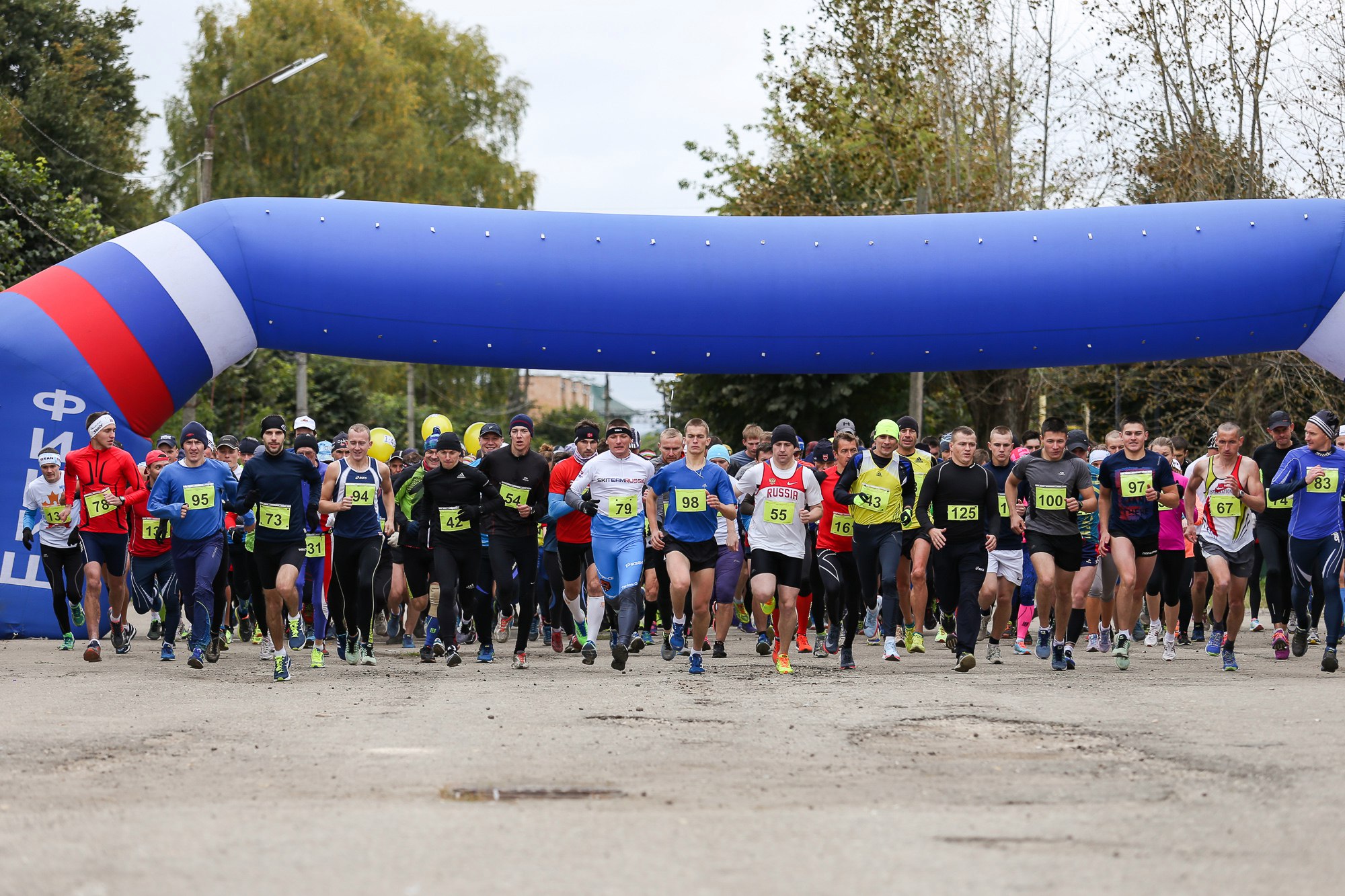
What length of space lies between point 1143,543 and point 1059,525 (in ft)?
2.69

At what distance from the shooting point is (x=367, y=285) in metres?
15.0

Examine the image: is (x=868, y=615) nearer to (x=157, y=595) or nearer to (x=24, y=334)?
(x=157, y=595)

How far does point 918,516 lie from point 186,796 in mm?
7153

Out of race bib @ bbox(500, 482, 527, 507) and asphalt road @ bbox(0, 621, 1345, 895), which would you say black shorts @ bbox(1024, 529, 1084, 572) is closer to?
asphalt road @ bbox(0, 621, 1345, 895)

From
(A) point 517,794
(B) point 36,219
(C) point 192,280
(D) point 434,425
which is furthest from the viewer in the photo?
(B) point 36,219

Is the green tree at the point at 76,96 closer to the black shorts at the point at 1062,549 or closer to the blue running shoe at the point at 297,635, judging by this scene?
the blue running shoe at the point at 297,635

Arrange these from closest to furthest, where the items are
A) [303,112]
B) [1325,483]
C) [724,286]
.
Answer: [1325,483]
[724,286]
[303,112]

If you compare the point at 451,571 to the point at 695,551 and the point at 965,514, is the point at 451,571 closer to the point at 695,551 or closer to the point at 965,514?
the point at 695,551

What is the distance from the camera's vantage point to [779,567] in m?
12.2

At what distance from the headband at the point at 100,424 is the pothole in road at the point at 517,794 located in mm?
7836

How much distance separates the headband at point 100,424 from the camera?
13.4 m

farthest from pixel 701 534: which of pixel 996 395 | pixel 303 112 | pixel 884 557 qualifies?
pixel 303 112

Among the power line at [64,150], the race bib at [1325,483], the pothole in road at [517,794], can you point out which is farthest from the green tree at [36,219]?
the pothole in road at [517,794]

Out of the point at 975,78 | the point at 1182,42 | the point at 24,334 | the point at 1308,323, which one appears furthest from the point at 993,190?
the point at 24,334
